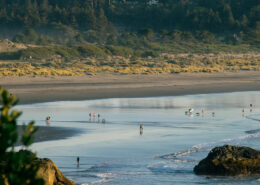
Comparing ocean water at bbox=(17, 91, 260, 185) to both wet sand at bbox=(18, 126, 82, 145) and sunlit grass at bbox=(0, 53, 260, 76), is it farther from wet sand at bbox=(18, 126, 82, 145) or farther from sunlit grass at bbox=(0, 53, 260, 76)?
sunlit grass at bbox=(0, 53, 260, 76)

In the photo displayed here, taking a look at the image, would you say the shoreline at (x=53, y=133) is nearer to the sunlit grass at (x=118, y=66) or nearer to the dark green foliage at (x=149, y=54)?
the sunlit grass at (x=118, y=66)

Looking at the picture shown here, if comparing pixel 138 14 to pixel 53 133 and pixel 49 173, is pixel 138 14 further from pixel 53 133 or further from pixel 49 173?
pixel 49 173

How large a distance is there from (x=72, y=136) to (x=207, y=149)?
5.35 meters

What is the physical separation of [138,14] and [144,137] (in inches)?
4072

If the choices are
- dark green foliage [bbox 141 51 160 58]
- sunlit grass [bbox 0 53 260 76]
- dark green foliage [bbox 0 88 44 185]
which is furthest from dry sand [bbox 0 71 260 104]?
dark green foliage [bbox 0 88 44 185]

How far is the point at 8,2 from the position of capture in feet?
426

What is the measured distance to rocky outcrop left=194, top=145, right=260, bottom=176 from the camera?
16.2 m

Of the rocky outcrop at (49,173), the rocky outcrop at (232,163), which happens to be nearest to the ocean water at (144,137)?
the rocky outcrop at (232,163)

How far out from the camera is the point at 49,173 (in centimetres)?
1244

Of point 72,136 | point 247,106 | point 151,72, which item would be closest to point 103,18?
point 151,72

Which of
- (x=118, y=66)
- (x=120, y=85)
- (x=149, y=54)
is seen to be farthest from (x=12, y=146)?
(x=149, y=54)

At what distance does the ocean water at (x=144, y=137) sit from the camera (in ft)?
53.3

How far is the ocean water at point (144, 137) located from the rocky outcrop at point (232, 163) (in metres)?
0.32

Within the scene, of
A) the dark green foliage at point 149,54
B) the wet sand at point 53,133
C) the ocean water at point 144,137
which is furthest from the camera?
the dark green foliage at point 149,54
